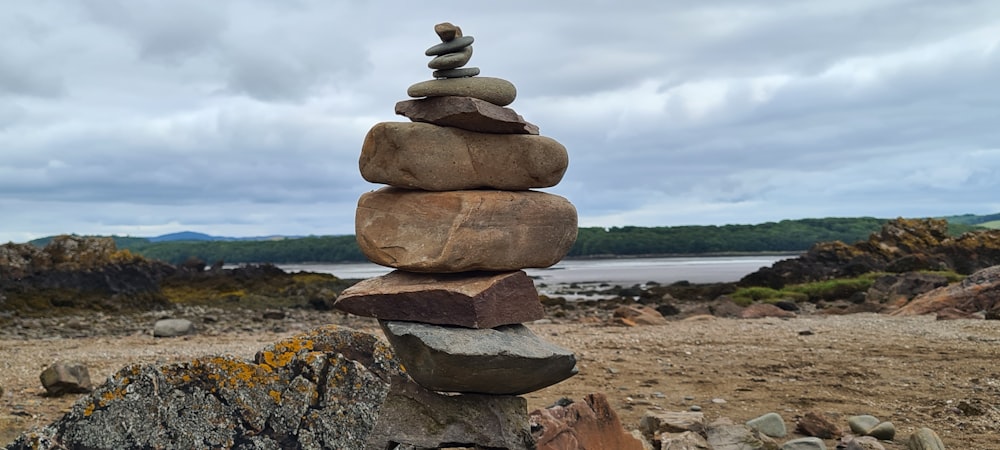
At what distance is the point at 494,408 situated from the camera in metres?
7.84

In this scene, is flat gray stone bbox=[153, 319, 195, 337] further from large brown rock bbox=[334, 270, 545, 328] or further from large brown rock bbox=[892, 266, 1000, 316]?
large brown rock bbox=[892, 266, 1000, 316]

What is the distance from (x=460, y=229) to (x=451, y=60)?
1653mm

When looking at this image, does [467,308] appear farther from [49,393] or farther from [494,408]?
[49,393]

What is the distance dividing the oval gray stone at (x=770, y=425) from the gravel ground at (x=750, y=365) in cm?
60

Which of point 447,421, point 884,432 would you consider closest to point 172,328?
point 447,421

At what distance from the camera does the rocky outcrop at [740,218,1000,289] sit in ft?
114

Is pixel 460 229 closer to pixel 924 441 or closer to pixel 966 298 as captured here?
pixel 924 441

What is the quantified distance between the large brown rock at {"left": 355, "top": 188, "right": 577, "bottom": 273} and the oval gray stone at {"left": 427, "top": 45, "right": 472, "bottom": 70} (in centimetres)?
123

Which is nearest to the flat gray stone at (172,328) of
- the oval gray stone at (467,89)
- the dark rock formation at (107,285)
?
the dark rock formation at (107,285)

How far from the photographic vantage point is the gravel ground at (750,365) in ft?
36.4

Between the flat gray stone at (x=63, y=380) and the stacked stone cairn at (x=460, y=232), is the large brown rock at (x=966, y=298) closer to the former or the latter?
the stacked stone cairn at (x=460, y=232)

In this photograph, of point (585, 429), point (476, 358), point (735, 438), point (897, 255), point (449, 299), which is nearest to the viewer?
point (476, 358)

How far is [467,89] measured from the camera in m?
7.87

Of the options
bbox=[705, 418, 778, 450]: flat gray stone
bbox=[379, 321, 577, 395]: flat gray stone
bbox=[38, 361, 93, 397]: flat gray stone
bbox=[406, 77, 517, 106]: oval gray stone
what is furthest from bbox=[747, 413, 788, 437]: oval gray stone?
bbox=[38, 361, 93, 397]: flat gray stone
